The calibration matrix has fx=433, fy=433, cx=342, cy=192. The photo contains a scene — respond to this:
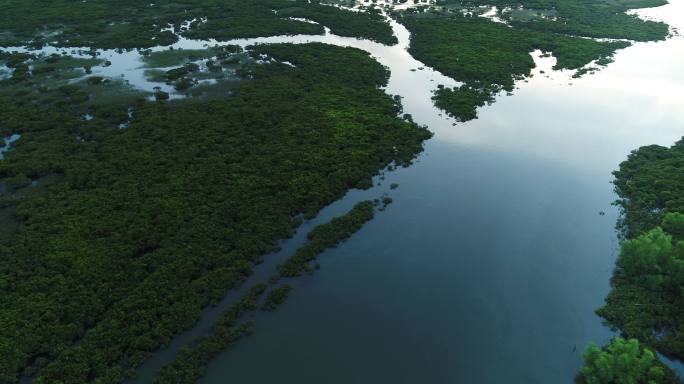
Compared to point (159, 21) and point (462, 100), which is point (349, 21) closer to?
point (159, 21)

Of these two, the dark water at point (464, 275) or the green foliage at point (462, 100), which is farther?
the green foliage at point (462, 100)

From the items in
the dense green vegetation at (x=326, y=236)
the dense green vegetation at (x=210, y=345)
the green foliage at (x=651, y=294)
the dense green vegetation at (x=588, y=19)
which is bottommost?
the dense green vegetation at (x=210, y=345)

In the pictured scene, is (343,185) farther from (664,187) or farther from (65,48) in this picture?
(65,48)

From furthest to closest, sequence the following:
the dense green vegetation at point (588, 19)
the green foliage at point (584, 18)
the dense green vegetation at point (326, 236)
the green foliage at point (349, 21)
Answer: the green foliage at point (584, 18) → the dense green vegetation at point (588, 19) → the green foliage at point (349, 21) → the dense green vegetation at point (326, 236)

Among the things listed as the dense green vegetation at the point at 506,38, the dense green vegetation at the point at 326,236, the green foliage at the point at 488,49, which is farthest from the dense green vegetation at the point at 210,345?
the green foliage at the point at 488,49

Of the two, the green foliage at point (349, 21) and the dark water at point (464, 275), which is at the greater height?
the green foliage at point (349, 21)

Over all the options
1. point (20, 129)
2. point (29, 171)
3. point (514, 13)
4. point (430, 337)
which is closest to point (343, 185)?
point (430, 337)

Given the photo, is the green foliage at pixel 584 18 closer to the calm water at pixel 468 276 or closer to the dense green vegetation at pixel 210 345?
the calm water at pixel 468 276
